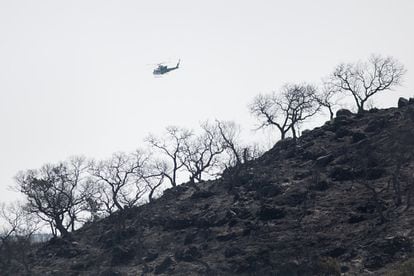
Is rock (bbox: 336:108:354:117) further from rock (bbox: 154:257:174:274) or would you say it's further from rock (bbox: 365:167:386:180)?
rock (bbox: 154:257:174:274)

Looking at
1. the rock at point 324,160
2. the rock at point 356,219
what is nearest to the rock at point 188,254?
the rock at point 356,219

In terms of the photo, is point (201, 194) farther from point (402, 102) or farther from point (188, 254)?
point (402, 102)

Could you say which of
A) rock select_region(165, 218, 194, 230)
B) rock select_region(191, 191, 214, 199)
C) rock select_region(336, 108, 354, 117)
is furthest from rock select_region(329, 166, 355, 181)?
rock select_region(336, 108, 354, 117)

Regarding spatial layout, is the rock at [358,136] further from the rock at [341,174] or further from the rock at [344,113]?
the rock at [344,113]

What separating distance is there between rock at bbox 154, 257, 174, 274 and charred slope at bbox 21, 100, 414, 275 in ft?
0.47

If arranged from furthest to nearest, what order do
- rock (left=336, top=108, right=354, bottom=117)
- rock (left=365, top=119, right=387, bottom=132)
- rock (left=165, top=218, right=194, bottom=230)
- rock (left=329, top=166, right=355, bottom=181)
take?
1. rock (left=336, top=108, right=354, bottom=117)
2. rock (left=365, top=119, right=387, bottom=132)
3. rock (left=165, top=218, right=194, bottom=230)
4. rock (left=329, top=166, right=355, bottom=181)

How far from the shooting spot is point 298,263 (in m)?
40.7

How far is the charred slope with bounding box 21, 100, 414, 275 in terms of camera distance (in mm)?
41750

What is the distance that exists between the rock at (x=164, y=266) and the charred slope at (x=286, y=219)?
0.47 feet

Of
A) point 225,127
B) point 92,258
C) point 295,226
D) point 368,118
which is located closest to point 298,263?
point 295,226

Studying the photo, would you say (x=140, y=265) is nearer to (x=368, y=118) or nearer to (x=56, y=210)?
(x=56, y=210)

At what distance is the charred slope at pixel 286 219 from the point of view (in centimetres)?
4175

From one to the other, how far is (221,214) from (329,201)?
12406 millimetres

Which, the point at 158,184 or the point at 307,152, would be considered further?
the point at 158,184
